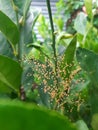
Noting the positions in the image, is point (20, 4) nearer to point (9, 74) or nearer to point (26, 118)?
point (9, 74)

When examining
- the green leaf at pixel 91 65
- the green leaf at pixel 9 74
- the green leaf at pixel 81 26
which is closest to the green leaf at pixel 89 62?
the green leaf at pixel 91 65

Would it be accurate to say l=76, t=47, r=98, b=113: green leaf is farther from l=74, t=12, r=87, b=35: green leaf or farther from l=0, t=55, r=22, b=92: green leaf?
l=74, t=12, r=87, b=35: green leaf

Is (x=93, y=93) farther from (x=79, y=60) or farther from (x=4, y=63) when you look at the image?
(x=4, y=63)

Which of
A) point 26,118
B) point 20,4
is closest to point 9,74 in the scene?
point 20,4

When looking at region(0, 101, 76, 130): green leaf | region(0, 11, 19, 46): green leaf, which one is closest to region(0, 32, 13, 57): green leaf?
region(0, 11, 19, 46): green leaf

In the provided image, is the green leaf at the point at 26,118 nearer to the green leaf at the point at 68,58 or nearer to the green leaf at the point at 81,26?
the green leaf at the point at 68,58
